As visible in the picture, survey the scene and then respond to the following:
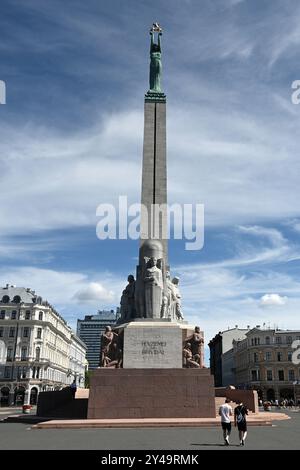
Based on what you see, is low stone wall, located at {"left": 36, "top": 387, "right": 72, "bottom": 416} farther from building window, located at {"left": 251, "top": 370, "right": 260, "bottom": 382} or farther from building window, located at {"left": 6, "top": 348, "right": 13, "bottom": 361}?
building window, located at {"left": 251, "top": 370, "right": 260, "bottom": 382}

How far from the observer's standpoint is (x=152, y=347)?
77.6 feet

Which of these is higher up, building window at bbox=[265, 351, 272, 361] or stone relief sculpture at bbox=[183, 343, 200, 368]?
building window at bbox=[265, 351, 272, 361]

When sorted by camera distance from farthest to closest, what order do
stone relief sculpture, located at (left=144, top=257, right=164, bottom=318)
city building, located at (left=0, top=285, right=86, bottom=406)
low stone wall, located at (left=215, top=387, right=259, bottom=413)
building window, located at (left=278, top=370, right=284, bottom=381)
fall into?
building window, located at (left=278, top=370, right=284, bottom=381) < city building, located at (left=0, top=285, right=86, bottom=406) < low stone wall, located at (left=215, top=387, right=259, bottom=413) < stone relief sculpture, located at (left=144, top=257, right=164, bottom=318)

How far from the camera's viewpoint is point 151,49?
35312 mm

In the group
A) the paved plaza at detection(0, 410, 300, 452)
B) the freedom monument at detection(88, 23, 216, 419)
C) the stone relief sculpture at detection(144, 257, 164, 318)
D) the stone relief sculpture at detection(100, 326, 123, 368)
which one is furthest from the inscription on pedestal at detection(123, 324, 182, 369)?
the paved plaza at detection(0, 410, 300, 452)

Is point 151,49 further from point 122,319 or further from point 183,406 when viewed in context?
point 183,406

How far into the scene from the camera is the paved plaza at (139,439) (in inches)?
531

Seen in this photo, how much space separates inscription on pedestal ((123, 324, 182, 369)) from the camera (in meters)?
23.4

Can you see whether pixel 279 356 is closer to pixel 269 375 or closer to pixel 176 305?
pixel 269 375

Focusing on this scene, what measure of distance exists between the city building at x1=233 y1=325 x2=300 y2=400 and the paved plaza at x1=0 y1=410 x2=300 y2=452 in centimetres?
6922

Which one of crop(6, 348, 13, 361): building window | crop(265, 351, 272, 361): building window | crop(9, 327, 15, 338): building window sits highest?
crop(9, 327, 15, 338): building window

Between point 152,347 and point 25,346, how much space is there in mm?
57384

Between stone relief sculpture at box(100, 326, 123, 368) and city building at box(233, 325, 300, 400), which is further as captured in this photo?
city building at box(233, 325, 300, 400)

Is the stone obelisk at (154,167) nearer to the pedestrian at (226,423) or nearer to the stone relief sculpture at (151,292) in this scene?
the stone relief sculpture at (151,292)
